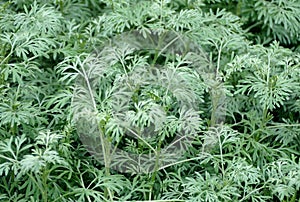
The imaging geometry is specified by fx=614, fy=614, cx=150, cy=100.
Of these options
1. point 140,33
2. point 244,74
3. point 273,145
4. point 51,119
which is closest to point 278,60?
point 244,74

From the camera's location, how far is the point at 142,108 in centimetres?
274

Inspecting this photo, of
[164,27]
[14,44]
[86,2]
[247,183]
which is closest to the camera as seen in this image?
[247,183]

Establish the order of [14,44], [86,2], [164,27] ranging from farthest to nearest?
[86,2] < [164,27] < [14,44]

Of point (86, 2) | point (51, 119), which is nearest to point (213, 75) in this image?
point (51, 119)

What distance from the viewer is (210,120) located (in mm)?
3164

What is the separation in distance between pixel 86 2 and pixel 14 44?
904 millimetres

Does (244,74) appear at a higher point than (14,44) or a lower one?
lower

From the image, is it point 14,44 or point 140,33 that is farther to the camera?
point 140,33

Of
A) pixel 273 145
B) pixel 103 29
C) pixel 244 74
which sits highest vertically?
pixel 103 29

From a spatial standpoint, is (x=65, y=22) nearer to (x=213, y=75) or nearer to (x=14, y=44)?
(x=14, y=44)

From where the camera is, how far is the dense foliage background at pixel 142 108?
279 cm

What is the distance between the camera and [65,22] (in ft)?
11.7

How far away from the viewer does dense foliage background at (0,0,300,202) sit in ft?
9.16

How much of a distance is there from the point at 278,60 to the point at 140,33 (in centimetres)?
79
